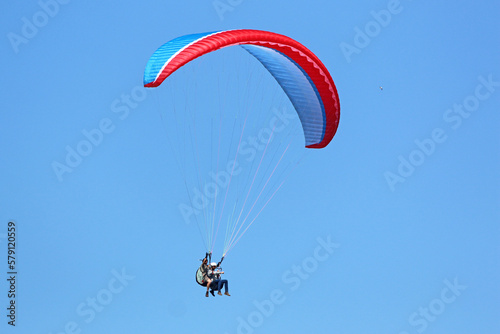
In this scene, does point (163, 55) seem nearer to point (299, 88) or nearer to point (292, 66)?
point (292, 66)

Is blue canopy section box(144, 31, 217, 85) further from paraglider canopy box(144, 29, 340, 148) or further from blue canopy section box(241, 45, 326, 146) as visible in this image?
blue canopy section box(241, 45, 326, 146)

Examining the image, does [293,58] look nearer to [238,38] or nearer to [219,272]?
[238,38]

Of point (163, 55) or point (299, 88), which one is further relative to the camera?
point (299, 88)

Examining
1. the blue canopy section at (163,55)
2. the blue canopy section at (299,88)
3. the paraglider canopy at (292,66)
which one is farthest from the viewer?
the blue canopy section at (299,88)

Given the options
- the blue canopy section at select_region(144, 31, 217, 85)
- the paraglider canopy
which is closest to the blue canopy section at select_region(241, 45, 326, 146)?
the paraglider canopy

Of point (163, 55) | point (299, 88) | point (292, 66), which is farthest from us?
point (299, 88)

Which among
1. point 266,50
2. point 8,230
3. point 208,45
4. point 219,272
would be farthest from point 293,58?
point 8,230

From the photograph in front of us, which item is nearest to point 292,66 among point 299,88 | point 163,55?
point 299,88

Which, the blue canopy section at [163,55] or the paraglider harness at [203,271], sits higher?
the blue canopy section at [163,55]

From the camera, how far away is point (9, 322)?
30.7 m

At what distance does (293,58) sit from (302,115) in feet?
5.41

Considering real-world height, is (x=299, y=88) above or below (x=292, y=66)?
below

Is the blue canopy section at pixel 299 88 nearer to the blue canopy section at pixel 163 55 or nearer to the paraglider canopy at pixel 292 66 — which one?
the paraglider canopy at pixel 292 66

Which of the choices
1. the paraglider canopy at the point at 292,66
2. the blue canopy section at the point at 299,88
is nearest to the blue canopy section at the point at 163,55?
the paraglider canopy at the point at 292,66
